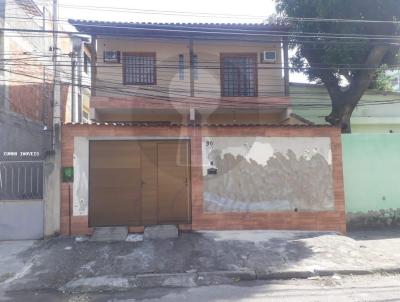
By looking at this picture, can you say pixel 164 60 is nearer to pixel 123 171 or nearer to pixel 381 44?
pixel 123 171

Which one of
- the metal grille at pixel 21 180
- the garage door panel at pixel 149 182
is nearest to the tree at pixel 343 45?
the garage door panel at pixel 149 182

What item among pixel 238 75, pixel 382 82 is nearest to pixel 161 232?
pixel 238 75

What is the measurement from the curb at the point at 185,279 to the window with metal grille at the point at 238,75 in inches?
344

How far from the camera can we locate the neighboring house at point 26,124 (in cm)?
866

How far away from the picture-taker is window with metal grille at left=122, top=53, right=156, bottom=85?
14188mm

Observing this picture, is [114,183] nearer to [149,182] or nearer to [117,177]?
[117,177]

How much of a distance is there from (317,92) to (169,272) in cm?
1166

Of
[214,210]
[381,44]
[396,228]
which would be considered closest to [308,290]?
[214,210]

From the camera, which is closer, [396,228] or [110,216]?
[110,216]

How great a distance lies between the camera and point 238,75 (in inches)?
573

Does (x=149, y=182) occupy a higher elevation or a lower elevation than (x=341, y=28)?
lower

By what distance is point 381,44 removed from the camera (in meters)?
13.0

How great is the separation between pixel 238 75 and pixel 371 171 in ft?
20.5

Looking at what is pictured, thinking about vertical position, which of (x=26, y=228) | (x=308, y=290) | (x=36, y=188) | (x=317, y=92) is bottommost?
(x=308, y=290)
